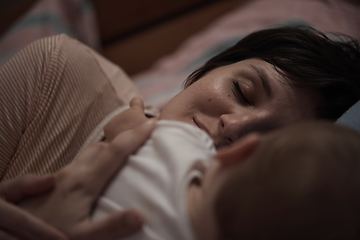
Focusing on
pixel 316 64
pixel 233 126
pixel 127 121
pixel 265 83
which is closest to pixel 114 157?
pixel 127 121

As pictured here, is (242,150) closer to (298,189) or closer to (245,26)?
(298,189)

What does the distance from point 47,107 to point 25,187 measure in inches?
11.4

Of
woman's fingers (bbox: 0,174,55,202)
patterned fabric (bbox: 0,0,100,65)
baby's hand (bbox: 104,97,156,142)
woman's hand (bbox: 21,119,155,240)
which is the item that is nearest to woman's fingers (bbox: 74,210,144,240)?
woman's hand (bbox: 21,119,155,240)

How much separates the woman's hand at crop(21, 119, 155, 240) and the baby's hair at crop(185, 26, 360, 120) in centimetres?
→ 40

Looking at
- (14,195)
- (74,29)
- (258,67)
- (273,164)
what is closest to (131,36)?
(74,29)

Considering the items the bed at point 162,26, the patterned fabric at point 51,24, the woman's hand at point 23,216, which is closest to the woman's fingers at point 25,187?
the woman's hand at point 23,216

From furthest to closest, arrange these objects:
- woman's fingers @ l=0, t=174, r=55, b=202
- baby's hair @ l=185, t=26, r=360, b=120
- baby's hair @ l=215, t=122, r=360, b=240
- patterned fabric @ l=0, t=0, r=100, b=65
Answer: patterned fabric @ l=0, t=0, r=100, b=65
baby's hair @ l=185, t=26, r=360, b=120
woman's fingers @ l=0, t=174, r=55, b=202
baby's hair @ l=215, t=122, r=360, b=240

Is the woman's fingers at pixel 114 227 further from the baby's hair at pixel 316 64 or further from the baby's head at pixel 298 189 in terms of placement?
the baby's hair at pixel 316 64

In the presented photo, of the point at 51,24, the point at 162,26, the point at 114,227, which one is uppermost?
the point at 51,24

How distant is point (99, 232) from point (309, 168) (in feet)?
1.24

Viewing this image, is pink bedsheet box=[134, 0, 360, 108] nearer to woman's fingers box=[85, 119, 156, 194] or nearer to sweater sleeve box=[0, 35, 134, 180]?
sweater sleeve box=[0, 35, 134, 180]

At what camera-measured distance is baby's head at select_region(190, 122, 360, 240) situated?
0.42 metres

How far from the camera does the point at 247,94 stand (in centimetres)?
74

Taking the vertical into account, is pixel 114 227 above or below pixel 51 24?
below
